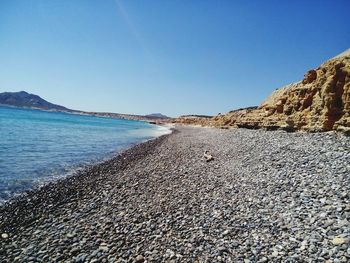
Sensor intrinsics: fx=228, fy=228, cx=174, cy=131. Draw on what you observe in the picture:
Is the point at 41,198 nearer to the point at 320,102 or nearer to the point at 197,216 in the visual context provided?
the point at 197,216

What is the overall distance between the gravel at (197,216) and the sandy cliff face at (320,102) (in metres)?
7.35

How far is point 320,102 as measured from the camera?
21844 millimetres

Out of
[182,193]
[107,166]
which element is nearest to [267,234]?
[182,193]

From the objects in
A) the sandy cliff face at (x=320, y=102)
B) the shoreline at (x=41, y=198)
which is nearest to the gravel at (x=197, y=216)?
the shoreline at (x=41, y=198)

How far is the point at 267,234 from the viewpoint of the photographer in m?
6.71

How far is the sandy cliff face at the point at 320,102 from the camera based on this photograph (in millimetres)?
19750

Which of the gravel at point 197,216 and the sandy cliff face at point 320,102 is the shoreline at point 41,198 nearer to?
the gravel at point 197,216

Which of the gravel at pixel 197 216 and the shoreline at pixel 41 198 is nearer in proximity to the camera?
the gravel at pixel 197 216

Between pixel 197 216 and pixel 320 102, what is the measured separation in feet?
64.5

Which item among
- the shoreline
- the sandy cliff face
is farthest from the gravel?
the sandy cliff face

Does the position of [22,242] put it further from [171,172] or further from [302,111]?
[302,111]

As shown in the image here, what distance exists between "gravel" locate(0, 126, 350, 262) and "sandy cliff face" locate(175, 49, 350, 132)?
7.35 metres

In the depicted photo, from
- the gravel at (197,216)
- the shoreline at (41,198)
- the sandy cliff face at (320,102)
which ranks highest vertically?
the sandy cliff face at (320,102)

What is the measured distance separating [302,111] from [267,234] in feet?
→ 69.8
